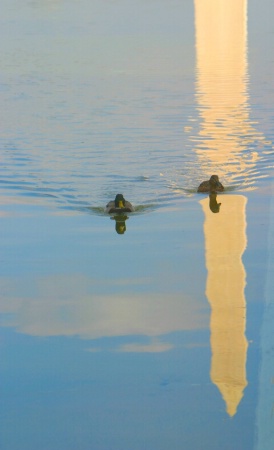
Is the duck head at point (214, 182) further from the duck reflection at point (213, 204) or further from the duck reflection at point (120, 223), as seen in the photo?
the duck reflection at point (120, 223)

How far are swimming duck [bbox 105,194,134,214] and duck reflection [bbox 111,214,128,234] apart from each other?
9 cm

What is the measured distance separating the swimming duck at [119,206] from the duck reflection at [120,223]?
9 cm

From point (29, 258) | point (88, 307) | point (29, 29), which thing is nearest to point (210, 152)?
point (29, 258)

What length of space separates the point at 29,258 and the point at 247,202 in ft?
15.2

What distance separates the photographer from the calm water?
895cm

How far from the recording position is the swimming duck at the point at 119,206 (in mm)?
16058

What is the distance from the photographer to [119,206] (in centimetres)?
1611

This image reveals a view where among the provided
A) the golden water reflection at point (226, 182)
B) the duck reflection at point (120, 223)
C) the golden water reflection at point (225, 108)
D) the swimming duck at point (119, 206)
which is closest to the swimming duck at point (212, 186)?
the golden water reflection at point (226, 182)

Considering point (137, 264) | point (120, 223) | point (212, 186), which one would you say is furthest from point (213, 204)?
point (137, 264)

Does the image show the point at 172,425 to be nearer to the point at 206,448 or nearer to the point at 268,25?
the point at 206,448

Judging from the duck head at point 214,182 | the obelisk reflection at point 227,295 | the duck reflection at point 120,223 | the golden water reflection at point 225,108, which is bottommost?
the obelisk reflection at point 227,295

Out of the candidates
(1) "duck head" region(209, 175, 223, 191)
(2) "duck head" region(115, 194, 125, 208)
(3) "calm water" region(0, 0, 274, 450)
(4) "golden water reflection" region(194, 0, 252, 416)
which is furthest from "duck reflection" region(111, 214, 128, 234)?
(1) "duck head" region(209, 175, 223, 191)

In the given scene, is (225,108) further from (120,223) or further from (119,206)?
(120,223)

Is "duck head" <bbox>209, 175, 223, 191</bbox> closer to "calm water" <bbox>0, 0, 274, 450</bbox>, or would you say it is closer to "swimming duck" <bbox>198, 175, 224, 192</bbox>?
"swimming duck" <bbox>198, 175, 224, 192</bbox>
